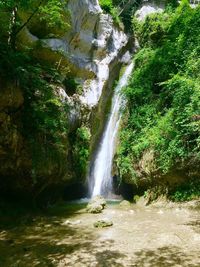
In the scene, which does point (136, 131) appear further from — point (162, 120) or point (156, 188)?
point (156, 188)

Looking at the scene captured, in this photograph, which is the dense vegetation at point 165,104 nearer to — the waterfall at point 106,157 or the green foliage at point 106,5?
the waterfall at point 106,157

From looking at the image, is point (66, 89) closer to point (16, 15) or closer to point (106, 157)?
point (106, 157)

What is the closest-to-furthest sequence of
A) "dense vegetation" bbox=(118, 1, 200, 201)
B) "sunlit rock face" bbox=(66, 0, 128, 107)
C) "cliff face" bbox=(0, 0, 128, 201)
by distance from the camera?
"cliff face" bbox=(0, 0, 128, 201)
"dense vegetation" bbox=(118, 1, 200, 201)
"sunlit rock face" bbox=(66, 0, 128, 107)

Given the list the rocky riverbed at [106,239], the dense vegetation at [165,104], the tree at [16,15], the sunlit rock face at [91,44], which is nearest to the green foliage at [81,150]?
the dense vegetation at [165,104]

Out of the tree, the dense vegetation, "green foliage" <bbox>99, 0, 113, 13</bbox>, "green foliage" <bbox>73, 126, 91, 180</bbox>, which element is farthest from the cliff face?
the dense vegetation

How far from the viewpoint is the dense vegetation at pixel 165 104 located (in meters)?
12.8

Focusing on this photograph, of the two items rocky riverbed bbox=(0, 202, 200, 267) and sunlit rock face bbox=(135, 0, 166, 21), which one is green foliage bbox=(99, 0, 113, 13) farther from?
rocky riverbed bbox=(0, 202, 200, 267)

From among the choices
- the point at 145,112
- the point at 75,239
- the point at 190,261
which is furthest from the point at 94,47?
the point at 190,261

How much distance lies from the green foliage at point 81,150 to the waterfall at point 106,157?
64.7 inches

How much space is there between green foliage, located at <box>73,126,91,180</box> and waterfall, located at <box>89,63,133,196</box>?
A: 164 centimetres

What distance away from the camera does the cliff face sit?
1099 centimetres

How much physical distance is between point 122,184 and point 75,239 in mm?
8218

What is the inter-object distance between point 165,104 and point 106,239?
8329 mm

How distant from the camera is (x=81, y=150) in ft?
50.7
